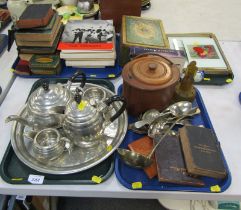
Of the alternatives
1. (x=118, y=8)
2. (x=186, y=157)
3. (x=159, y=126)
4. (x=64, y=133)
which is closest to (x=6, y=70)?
(x=64, y=133)

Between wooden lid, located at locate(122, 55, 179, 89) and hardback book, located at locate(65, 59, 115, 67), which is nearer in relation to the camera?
wooden lid, located at locate(122, 55, 179, 89)

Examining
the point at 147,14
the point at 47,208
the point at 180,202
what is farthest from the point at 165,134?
the point at 147,14

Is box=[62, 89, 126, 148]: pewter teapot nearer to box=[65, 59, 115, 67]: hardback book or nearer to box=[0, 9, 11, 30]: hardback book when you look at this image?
box=[65, 59, 115, 67]: hardback book

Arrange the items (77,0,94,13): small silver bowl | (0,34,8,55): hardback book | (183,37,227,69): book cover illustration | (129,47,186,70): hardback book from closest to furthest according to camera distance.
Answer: (129,47,186,70): hardback book → (183,37,227,69): book cover illustration → (0,34,8,55): hardback book → (77,0,94,13): small silver bowl

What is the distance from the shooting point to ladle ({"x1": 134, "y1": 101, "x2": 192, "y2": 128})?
0.71m

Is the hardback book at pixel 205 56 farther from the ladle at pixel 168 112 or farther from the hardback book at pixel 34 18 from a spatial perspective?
the hardback book at pixel 34 18

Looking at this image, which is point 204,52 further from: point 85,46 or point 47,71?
point 47,71

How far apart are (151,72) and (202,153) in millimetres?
267

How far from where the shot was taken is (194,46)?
1014 millimetres

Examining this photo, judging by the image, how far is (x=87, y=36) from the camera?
0.91m

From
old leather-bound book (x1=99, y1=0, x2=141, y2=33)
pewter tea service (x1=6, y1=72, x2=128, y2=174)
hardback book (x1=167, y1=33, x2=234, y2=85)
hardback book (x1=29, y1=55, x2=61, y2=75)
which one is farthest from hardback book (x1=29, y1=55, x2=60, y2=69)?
hardback book (x1=167, y1=33, x2=234, y2=85)

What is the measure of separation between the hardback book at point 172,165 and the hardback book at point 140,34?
0.39 m

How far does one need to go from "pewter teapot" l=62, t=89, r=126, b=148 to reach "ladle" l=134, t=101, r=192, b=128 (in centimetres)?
10

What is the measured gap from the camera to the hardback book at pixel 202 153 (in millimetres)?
591
